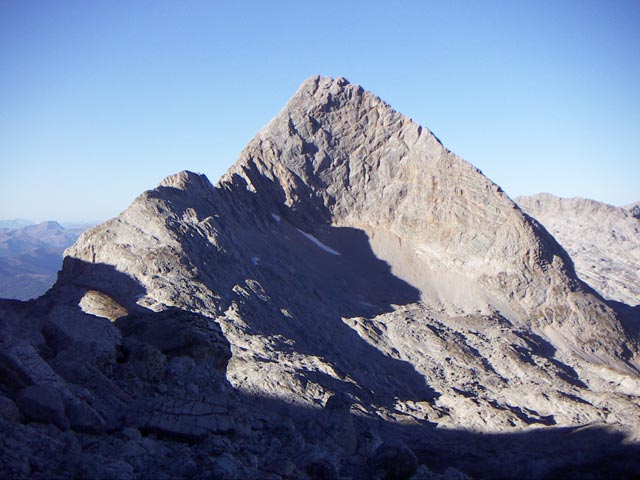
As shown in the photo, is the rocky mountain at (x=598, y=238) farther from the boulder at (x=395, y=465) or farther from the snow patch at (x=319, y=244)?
the boulder at (x=395, y=465)

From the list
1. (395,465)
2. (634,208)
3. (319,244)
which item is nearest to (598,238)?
(634,208)

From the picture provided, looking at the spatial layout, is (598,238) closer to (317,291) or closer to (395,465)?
(317,291)

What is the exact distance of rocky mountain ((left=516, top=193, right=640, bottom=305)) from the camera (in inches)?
3568

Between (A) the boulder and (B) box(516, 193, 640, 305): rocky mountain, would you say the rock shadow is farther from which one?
(B) box(516, 193, 640, 305): rocky mountain

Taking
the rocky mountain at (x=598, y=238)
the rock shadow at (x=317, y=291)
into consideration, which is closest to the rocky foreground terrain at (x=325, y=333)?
the rock shadow at (x=317, y=291)

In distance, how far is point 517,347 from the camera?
164 feet

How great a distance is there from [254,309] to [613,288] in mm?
68884

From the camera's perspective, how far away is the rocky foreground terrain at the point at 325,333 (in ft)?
34.6

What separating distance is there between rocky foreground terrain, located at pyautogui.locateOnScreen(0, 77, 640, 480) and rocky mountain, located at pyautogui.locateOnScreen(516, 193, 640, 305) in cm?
2524

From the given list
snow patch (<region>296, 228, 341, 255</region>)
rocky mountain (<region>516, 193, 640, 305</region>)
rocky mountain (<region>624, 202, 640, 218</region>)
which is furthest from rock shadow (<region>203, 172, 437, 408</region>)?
rocky mountain (<region>624, 202, 640, 218</region>)

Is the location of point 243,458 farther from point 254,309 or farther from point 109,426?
point 254,309

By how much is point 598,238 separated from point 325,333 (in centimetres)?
8104

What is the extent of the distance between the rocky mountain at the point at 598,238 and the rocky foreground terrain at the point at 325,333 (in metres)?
25.2

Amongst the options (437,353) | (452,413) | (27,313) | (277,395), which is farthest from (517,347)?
(27,313)
